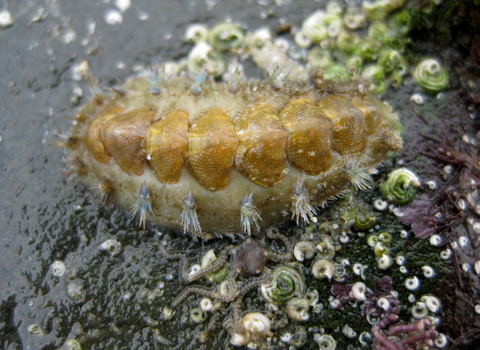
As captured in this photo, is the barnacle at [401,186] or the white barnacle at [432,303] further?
the barnacle at [401,186]

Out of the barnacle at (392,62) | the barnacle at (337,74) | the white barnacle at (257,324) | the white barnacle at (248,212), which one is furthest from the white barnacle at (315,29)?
the white barnacle at (257,324)

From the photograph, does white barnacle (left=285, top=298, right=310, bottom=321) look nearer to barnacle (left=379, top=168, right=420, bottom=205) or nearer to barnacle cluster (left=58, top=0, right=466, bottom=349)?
barnacle cluster (left=58, top=0, right=466, bottom=349)

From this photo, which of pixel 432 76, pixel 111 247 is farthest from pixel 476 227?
pixel 111 247

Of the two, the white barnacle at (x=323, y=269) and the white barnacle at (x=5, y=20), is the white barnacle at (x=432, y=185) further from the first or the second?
the white barnacle at (x=5, y=20)

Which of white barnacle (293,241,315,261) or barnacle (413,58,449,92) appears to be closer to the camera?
white barnacle (293,241,315,261)

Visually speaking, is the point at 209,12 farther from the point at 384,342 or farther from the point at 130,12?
the point at 384,342

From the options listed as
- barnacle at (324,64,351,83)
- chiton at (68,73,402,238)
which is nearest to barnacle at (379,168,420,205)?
chiton at (68,73,402,238)

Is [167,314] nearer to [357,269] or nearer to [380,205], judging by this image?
[357,269]
